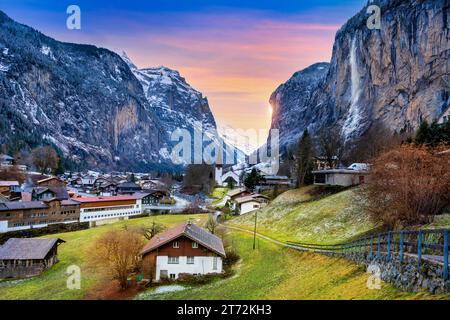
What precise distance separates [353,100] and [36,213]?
135247 millimetres

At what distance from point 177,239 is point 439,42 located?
115198 mm

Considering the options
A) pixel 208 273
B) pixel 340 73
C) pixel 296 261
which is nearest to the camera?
pixel 296 261

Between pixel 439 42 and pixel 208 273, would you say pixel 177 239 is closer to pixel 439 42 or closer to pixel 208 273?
pixel 208 273

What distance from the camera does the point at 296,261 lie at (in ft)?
99.3

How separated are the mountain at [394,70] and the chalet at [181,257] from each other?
86231mm

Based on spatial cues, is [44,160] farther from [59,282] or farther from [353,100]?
[353,100]

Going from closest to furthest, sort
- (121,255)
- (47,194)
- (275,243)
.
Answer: (121,255) → (275,243) → (47,194)

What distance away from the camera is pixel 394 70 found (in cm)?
13650

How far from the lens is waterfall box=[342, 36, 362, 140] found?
498 ft

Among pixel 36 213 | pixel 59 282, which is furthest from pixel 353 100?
pixel 59 282

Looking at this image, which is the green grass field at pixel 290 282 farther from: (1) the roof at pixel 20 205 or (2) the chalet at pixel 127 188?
(2) the chalet at pixel 127 188
